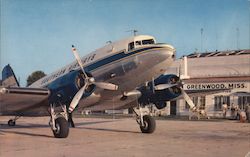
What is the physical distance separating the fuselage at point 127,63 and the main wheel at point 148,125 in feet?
7.57

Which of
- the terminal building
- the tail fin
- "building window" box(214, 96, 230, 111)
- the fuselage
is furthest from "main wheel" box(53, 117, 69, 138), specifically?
→ "building window" box(214, 96, 230, 111)

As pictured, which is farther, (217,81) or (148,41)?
(217,81)

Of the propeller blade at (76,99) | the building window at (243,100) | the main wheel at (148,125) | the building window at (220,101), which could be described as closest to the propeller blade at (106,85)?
the propeller blade at (76,99)

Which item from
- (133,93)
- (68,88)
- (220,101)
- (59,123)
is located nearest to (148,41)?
(133,93)

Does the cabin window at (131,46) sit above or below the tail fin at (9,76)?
above

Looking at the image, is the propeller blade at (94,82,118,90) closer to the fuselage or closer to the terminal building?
the fuselage

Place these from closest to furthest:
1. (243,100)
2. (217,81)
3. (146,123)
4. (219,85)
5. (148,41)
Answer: (148,41) → (146,123) → (243,100) → (219,85) → (217,81)

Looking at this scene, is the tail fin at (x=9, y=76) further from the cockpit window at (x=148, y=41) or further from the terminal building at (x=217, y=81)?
the terminal building at (x=217, y=81)


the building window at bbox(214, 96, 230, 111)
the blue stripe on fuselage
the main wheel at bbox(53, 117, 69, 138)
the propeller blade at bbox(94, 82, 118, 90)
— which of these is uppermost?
the blue stripe on fuselage

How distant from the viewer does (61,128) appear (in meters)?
16.6

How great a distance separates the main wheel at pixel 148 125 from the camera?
776 inches

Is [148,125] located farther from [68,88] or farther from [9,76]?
[9,76]

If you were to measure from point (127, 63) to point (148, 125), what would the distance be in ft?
14.2

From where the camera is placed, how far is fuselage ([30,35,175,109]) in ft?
54.8
